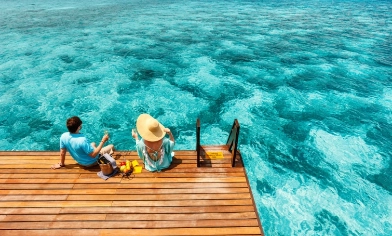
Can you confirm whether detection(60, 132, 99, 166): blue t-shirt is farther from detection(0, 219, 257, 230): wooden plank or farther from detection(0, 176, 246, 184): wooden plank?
detection(0, 219, 257, 230): wooden plank

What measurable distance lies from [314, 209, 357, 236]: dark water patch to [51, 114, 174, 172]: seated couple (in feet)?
18.5

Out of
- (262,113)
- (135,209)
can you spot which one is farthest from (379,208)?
(135,209)

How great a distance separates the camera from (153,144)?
5734 millimetres

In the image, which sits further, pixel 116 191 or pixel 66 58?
pixel 66 58

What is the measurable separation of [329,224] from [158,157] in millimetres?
6342

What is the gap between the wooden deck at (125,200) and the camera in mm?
4918

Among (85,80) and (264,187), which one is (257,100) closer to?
(264,187)

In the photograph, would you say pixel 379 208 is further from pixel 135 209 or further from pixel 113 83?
pixel 113 83

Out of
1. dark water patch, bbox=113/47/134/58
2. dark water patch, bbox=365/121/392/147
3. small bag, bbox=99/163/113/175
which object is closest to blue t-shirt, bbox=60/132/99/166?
small bag, bbox=99/163/113/175

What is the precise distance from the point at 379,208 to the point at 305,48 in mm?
17276

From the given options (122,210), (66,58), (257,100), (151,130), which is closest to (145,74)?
(66,58)

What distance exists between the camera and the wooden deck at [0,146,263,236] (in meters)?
4.92

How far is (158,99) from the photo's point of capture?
14305mm

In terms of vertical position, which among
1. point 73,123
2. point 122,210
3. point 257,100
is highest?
point 73,123
